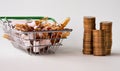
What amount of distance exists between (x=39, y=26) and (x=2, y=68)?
0.24 m

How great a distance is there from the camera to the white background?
950 millimetres

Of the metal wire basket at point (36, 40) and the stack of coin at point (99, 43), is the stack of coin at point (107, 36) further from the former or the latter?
the metal wire basket at point (36, 40)

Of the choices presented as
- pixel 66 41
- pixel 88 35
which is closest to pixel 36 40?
pixel 88 35

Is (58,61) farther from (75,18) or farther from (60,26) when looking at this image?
(75,18)

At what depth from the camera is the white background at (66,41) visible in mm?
950

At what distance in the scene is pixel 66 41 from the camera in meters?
1.35

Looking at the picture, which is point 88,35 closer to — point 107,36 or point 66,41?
point 107,36

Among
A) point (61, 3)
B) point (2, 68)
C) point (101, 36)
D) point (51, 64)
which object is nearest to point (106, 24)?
point (101, 36)

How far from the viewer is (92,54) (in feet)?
3.69

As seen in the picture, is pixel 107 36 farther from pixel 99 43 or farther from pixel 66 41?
pixel 66 41

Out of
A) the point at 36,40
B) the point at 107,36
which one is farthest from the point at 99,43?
the point at 36,40

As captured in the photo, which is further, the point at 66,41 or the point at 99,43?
the point at 66,41

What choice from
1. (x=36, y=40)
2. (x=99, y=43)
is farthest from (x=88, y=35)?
(x=36, y=40)

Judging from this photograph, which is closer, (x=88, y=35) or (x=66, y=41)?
(x=88, y=35)
